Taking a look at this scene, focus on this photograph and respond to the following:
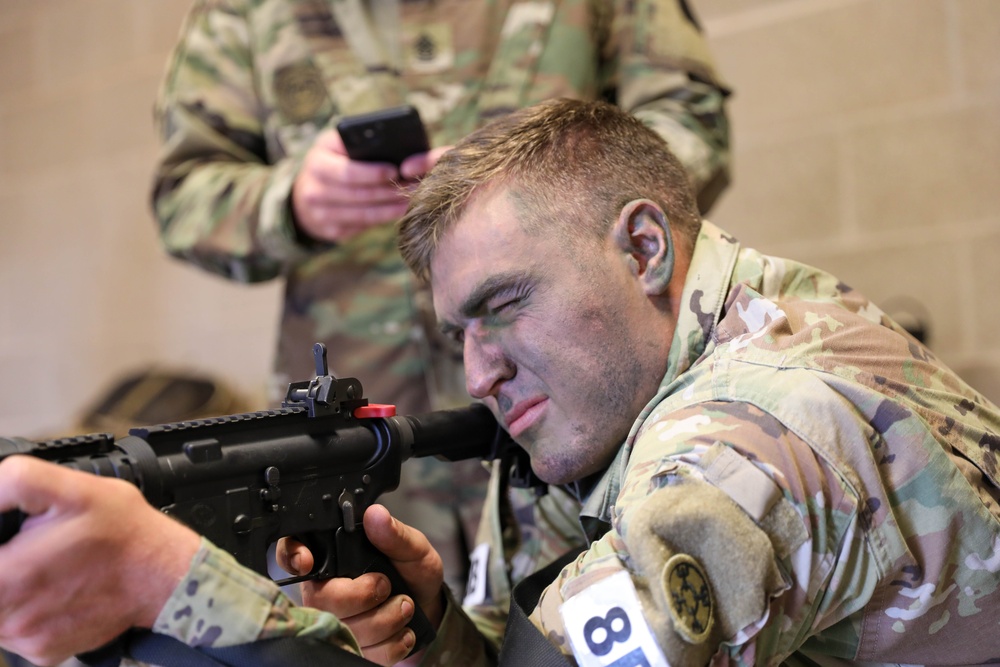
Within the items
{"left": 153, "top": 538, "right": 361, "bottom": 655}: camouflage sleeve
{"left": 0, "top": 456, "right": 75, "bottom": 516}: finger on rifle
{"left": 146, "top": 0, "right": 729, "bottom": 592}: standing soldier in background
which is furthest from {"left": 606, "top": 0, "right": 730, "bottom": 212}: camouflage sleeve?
{"left": 0, "top": 456, "right": 75, "bottom": 516}: finger on rifle

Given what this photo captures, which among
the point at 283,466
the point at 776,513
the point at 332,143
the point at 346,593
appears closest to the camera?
the point at 776,513

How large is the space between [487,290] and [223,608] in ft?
1.74

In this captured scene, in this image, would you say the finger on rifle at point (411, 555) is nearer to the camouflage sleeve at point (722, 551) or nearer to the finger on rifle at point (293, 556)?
the finger on rifle at point (293, 556)

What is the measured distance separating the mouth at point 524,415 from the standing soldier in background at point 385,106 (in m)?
0.52

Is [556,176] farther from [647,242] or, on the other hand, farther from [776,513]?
[776,513]

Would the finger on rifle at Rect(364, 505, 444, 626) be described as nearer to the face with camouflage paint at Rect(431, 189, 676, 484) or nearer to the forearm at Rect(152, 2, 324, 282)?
the face with camouflage paint at Rect(431, 189, 676, 484)

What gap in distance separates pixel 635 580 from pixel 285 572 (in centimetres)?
47

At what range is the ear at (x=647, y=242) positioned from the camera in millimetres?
1271

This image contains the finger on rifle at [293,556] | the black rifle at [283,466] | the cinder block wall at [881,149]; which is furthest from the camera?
the cinder block wall at [881,149]

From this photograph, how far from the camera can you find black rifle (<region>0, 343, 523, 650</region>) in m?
0.92

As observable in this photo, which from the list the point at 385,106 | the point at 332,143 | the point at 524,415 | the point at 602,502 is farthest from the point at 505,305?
the point at 385,106

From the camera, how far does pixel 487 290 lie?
1.27 metres

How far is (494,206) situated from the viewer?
131cm

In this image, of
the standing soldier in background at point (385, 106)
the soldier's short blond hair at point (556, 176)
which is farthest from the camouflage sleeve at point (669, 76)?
the soldier's short blond hair at point (556, 176)
